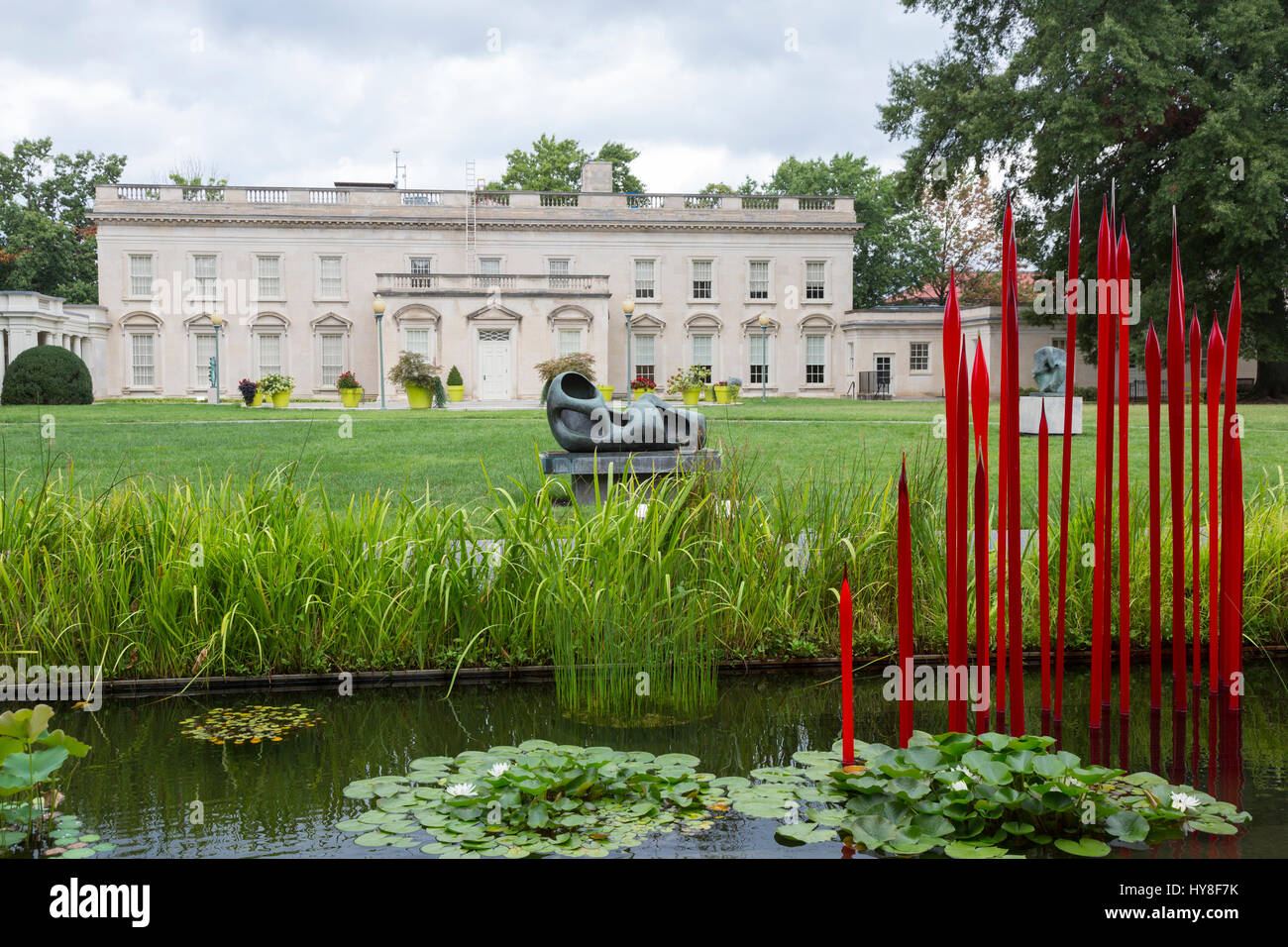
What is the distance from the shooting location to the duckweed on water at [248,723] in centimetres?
329

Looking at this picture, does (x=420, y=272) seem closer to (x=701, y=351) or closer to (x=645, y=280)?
(x=645, y=280)

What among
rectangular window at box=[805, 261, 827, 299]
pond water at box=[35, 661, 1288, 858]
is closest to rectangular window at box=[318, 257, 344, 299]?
rectangular window at box=[805, 261, 827, 299]

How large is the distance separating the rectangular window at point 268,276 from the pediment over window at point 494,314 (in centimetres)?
813

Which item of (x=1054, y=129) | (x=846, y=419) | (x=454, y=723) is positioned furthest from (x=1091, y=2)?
(x=454, y=723)

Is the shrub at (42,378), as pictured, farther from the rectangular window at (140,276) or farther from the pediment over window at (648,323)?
the pediment over window at (648,323)

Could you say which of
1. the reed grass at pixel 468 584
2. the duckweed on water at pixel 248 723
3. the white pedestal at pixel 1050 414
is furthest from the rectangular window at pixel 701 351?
the duckweed on water at pixel 248 723

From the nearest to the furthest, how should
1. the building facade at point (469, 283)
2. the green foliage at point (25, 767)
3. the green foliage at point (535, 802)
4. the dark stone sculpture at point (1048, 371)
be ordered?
the green foliage at point (25, 767), the green foliage at point (535, 802), the dark stone sculpture at point (1048, 371), the building facade at point (469, 283)

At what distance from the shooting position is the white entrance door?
121 feet

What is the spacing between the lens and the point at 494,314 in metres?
36.9

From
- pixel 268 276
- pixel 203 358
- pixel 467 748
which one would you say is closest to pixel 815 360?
pixel 268 276

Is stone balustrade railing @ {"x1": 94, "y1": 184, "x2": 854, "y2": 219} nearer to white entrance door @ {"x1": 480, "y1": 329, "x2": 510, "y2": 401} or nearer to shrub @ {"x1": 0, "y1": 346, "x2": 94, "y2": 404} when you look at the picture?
white entrance door @ {"x1": 480, "y1": 329, "x2": 510, "y2": 401}

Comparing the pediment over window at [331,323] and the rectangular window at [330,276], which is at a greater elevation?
the rectangular window at [330,276]

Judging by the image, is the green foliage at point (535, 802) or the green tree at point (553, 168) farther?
the green tree at point (553, 168)

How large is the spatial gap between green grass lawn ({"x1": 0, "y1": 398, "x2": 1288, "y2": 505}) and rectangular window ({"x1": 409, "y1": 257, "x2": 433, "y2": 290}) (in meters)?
17.3
